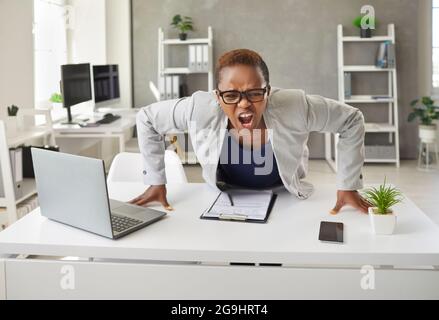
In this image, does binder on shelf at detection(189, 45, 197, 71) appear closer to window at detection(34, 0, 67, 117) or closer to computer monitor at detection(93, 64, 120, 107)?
computer monitor at detection(93, 64, 120, 107)

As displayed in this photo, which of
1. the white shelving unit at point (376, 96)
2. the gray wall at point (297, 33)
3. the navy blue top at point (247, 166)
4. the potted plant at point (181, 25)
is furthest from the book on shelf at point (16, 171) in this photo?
the white shelving unit at point (376, 96)

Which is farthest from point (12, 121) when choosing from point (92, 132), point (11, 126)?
point (92, 132)

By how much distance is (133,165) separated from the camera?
97.1 inches

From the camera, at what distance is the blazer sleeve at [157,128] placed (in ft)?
6.11

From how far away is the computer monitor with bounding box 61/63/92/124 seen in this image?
444cm

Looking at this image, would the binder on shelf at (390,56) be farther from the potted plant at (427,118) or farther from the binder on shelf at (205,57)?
the binder on shelf at (205,57)

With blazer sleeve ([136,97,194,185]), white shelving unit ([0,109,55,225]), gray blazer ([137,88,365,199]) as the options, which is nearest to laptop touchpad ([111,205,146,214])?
blazer sleeve ([136,97,194,185])

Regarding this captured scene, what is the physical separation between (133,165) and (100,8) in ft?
12.6

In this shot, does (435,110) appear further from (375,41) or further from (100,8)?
(100,8)

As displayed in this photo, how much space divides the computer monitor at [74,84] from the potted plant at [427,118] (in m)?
3.47

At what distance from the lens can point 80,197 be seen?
1.52 meters

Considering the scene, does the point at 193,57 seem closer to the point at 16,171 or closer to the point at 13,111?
the point at 13,111

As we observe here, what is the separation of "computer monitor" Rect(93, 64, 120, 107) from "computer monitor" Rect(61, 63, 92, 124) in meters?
0.10

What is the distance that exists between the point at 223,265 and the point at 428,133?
4817mm
